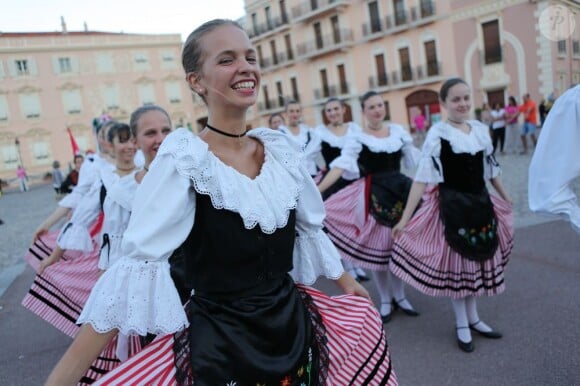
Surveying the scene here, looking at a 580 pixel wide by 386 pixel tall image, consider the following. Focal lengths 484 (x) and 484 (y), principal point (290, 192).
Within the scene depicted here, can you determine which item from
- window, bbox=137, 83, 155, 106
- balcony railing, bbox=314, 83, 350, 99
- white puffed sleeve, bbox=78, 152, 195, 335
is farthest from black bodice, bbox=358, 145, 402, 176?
window, bbox=137, 83, 155, 106

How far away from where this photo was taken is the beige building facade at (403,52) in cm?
2284

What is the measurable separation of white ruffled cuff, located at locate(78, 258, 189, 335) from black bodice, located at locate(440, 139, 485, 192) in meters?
2.45

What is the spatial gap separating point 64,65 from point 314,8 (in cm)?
2108

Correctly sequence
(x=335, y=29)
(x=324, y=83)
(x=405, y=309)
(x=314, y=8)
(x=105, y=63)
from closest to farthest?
(x=405, y=309) < (x=335, y=29) < (x=314, y=8) < (x=324, y=83) < (x=105, y=63)

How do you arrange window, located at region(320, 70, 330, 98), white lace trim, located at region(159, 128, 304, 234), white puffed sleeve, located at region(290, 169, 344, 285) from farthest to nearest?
window, located at region(320, 70, 330, 98), white puffed sleeve, located at region(290, 169, 344, 285), white lace trim, located at region(159, 128, 304, 234)

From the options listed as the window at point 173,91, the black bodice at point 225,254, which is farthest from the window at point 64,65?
the black bodice at point 225,254

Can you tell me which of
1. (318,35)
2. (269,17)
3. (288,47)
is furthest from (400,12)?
(269,17)

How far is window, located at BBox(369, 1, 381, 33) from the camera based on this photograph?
99.8ft

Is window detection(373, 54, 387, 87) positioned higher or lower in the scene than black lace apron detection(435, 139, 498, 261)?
higher

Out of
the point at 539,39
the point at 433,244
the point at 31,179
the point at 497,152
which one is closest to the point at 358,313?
the point at 433,244

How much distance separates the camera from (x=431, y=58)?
28.0 m

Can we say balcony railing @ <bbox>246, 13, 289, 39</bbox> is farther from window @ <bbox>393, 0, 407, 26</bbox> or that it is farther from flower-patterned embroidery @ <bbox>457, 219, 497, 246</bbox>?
flower-patterned embroidery @ <bbox>457, 219, 497, 246</bbox>

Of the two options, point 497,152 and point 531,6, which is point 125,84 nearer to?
point 531,6

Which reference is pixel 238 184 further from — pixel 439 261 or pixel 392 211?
pixel 392 211
